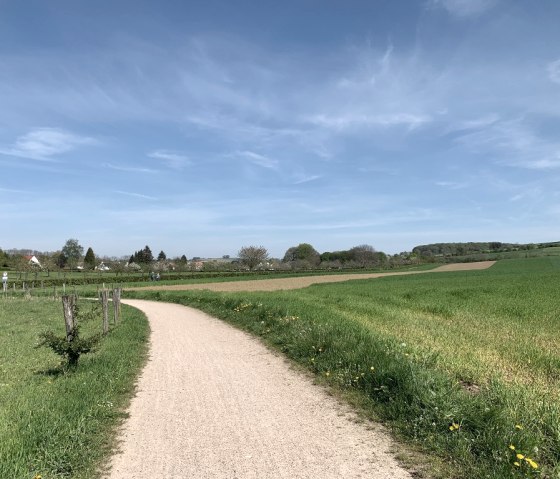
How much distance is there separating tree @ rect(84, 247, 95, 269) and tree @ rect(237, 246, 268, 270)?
38437 mm

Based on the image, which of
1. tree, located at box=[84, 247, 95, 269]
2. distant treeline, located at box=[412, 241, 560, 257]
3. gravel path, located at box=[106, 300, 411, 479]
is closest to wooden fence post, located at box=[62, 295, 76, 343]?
gravel path, located at box=[106, 300, 411, 479]

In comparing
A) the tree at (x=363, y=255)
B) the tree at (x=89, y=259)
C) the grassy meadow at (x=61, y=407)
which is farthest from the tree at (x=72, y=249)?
the grassy meadow at (x=61, y=407)

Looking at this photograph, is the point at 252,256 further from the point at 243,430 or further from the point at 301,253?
the point at 243,430

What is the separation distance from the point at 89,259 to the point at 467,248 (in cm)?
13850

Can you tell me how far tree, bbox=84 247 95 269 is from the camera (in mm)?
97312

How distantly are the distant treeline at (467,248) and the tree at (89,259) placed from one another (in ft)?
368

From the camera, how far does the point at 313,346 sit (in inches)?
362

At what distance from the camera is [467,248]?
168625mm

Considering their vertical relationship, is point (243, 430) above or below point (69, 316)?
below

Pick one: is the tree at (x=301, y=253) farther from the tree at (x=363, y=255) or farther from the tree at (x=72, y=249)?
the tree at (x=72, y=249)

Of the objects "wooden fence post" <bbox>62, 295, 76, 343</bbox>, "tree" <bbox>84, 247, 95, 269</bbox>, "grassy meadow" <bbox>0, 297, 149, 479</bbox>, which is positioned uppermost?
"tree" <bbox>84, 247, 95, 269</bbox>

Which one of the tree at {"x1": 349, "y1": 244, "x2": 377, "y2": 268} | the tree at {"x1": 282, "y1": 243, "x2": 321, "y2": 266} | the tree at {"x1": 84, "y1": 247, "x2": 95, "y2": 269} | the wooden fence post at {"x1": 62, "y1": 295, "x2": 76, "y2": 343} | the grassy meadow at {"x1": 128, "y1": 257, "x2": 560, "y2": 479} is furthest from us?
the tree at {"x1": 282, "y1": 243, "x2": 321, "y2": 266}

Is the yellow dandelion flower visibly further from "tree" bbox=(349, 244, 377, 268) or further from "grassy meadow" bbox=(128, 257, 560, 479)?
"tree" bbox=(349, 244, 377, 268)

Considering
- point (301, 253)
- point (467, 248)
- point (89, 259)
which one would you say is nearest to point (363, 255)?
point (301, 253)
